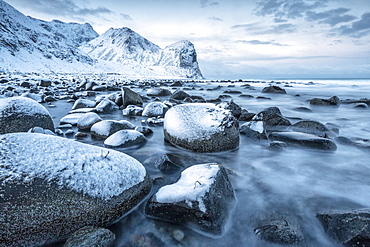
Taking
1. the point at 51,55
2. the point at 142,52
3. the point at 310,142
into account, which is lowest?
the point at 310,142

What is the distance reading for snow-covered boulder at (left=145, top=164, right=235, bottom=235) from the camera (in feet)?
5.35

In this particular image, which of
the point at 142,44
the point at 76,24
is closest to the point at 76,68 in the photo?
the point at 142,44

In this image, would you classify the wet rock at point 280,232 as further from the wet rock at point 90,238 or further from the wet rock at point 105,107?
the wet rock at point 105,107

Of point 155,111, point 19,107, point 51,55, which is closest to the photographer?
point 19,107

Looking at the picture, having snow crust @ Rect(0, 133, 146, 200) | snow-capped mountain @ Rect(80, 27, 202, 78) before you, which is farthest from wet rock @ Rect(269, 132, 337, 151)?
snow-capped mountain @ Rect(80, 27, 202, 78)

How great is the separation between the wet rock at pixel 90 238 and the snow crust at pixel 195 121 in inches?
77.9

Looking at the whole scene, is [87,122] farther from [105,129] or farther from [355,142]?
[355,142]

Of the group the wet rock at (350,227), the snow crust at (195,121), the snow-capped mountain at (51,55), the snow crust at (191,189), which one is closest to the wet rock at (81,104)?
the snow crust at (195,121)

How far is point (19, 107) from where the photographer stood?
344 cm

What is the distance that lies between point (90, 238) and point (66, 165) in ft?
2.15

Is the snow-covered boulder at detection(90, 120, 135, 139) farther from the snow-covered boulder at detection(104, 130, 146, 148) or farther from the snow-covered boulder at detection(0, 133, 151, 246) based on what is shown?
the snow-covered boulder at detection(0, 133, 151, 246)

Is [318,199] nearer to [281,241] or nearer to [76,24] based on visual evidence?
[281,241]

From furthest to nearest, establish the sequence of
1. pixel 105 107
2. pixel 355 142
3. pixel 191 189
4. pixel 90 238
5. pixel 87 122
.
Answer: pixel 105 107 → pixel 87 122 → pixel 355 142 → pixel 191 189 → pixel 90 238

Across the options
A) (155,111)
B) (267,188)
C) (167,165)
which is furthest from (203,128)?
(155,111)
